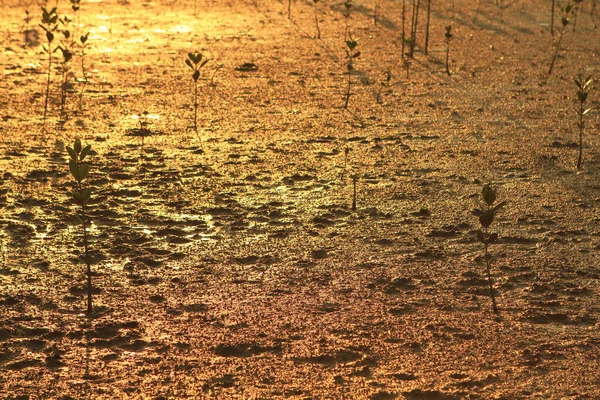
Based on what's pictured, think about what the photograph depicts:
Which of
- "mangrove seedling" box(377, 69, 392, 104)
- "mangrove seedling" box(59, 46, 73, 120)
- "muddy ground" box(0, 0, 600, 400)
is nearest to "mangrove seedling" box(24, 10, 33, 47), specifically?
"muddy ground" box(0, 0, 600, 400)

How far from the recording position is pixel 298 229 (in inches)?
186

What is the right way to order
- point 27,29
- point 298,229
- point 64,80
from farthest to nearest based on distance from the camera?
1. point 27,29
2. point 64,80
3. point 298,229

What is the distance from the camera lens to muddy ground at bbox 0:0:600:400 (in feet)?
11.3

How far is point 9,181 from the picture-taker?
529 cm

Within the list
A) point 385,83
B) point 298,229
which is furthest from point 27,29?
point 298,229

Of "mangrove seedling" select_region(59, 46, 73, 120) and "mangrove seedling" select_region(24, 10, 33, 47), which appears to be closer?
"mangrove seedling" select_region(59, 46, 73, 120)

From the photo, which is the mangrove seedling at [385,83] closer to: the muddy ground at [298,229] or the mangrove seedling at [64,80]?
the muddy ground at [298,229]

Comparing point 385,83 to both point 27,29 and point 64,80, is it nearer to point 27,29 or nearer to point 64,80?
point 64,80

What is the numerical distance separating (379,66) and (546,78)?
56.5 inches

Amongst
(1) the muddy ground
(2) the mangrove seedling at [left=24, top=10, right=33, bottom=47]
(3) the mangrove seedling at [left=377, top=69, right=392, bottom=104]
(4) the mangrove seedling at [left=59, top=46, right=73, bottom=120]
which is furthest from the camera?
(2) the mangrove seedling at [left=24, top=10, right=33, bottom=47]

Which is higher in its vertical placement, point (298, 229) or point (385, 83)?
point (385, 83)

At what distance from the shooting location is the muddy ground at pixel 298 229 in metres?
3.44

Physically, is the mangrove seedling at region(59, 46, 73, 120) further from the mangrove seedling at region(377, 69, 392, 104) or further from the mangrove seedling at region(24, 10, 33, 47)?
the mangrove seedling at region(377, 69, 392, 104)

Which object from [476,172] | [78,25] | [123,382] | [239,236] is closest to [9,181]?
[239,236]
